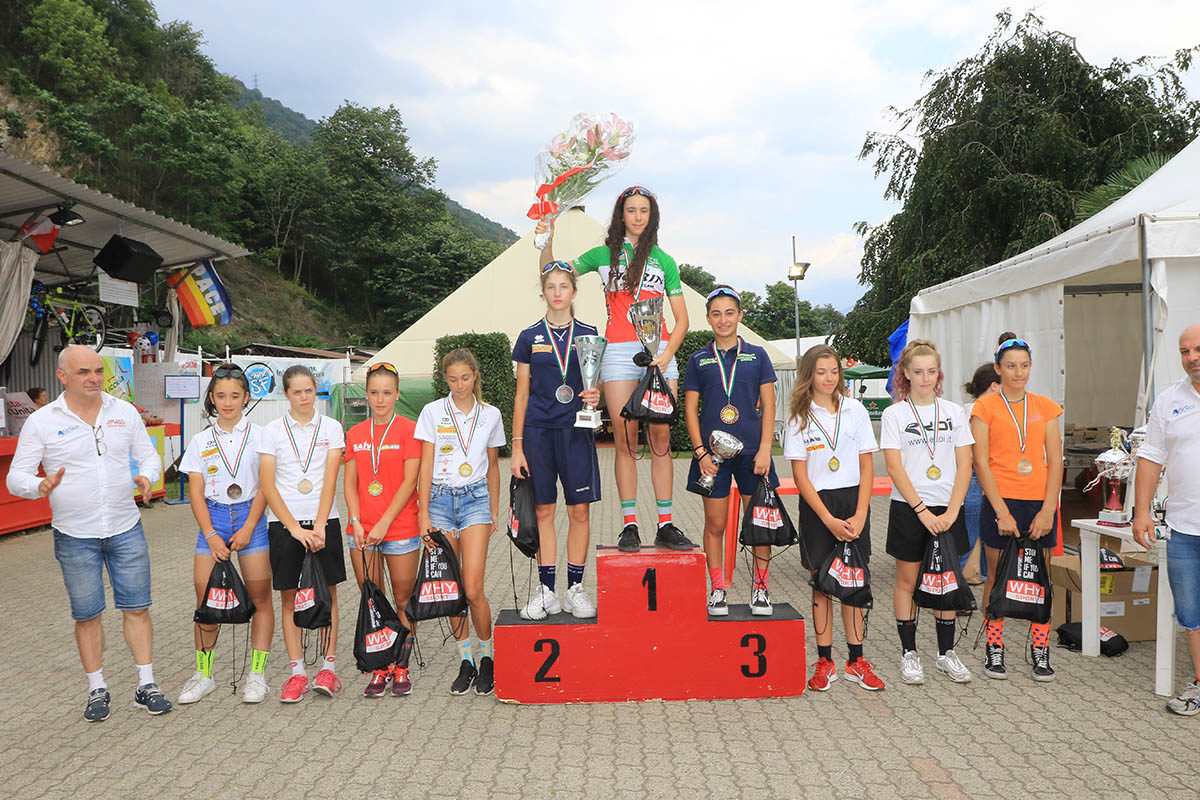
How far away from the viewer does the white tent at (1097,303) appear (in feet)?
16.4

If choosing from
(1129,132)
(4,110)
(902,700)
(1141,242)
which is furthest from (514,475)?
(4,110)

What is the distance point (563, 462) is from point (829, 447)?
140cm

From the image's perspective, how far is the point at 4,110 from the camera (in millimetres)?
33125

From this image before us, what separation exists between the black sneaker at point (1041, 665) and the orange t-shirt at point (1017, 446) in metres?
0.85

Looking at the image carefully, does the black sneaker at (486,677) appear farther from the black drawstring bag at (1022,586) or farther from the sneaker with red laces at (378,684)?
the black drawstring bag at (1022,586)

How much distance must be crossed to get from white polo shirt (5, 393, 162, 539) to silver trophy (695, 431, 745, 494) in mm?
2739

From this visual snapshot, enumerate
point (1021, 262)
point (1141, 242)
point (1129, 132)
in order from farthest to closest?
point (1129, 132), point (1021, 262), point (1141, 242)

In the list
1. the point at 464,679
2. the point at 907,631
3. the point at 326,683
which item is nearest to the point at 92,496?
the point at 326,683

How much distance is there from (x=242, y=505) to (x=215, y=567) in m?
0.32

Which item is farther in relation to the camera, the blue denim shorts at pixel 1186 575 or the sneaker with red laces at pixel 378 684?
the sneaker with red laces at pixel 378 684

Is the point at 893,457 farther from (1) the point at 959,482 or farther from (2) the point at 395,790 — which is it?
(2) the point at 395,790

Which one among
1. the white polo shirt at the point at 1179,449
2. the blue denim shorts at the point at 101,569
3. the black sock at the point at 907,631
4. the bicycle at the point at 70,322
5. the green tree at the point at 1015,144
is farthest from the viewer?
the green tree at the point at 1015,144

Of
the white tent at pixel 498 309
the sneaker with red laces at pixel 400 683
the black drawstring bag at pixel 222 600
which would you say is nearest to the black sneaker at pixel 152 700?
the black drawstring bag at pixel 222 600

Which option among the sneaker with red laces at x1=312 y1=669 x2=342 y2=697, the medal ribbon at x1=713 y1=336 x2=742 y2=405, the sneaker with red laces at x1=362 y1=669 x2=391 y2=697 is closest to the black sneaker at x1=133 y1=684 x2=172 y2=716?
the sneaker with red laces at x1=312 y1=669 x2=342 y2=697
